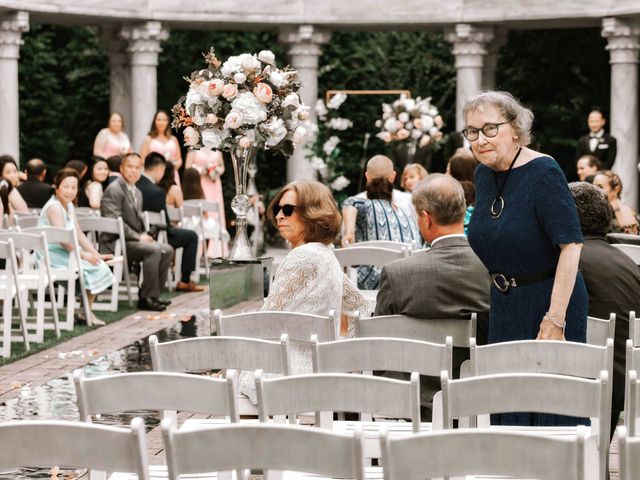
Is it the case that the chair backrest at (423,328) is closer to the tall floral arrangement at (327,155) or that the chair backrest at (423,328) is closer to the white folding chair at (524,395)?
the white folding chair at (524,395)

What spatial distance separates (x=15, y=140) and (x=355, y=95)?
22.5 feet

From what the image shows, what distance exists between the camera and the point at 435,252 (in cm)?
601

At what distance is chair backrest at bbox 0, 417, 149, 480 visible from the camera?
3.47 m

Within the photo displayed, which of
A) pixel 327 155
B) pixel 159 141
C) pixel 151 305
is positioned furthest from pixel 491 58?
pixel 151 305

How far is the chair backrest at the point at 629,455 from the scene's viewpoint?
3.08 meters

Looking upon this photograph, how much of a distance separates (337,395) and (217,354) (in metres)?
0.96

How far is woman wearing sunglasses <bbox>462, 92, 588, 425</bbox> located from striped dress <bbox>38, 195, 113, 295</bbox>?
7.08m

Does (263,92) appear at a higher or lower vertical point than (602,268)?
higher

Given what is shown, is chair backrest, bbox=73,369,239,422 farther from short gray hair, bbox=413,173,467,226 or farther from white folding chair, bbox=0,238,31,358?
white folding chair, bbox=0,238,31,358

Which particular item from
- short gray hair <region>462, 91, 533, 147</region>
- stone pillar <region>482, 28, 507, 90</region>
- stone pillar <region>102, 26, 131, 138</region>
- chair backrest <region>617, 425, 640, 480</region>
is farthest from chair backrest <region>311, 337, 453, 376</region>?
stone pillar <region>482, 28, 507, 90</region>

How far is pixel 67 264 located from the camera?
1203cm

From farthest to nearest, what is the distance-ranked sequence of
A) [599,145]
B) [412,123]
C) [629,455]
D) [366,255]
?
[599,145], [412,123], [366,255], [629,455]

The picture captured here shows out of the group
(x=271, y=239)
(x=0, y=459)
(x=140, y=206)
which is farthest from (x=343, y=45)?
(x=0, y=459)

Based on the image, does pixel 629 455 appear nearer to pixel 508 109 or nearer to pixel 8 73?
pixel 508 109
